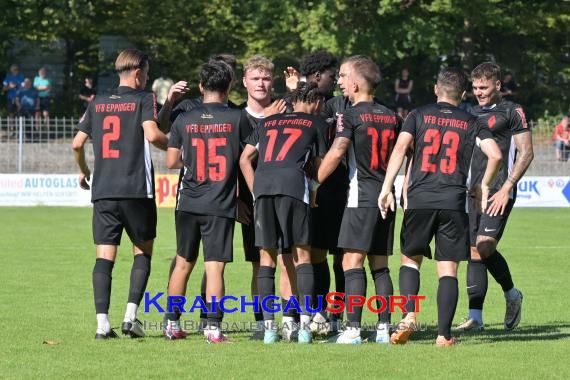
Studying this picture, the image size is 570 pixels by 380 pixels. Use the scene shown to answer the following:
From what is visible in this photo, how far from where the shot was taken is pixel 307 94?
359 inches

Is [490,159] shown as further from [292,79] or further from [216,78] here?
[216,78]

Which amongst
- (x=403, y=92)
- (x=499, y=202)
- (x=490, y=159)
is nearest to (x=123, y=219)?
(x=490, y=159)

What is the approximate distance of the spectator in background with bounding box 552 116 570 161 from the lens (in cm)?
2873

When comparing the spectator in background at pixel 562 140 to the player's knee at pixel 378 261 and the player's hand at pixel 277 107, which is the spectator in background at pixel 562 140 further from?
the player's hand at pixel 277 107

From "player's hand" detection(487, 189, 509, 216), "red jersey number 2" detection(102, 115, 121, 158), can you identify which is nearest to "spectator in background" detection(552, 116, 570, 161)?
"player's hand" detection(487, 189, 509, 216)

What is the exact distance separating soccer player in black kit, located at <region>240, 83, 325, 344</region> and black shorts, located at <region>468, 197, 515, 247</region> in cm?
202

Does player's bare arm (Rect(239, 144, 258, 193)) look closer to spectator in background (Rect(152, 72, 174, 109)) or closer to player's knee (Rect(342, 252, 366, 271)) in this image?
player's knee (Rect(342, 252, 366, 271))


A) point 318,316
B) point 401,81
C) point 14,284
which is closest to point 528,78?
point 401,81

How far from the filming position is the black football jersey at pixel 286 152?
895 centimetres

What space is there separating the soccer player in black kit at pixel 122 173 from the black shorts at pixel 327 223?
132cm

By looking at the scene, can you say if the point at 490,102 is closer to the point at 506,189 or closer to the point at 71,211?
the point at 506,189

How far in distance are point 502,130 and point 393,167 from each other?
2.13 meters

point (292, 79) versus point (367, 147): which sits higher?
point (292, 79)

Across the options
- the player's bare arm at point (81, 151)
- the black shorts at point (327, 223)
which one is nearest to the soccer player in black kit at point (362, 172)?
the black shorts at point (327, 223)
